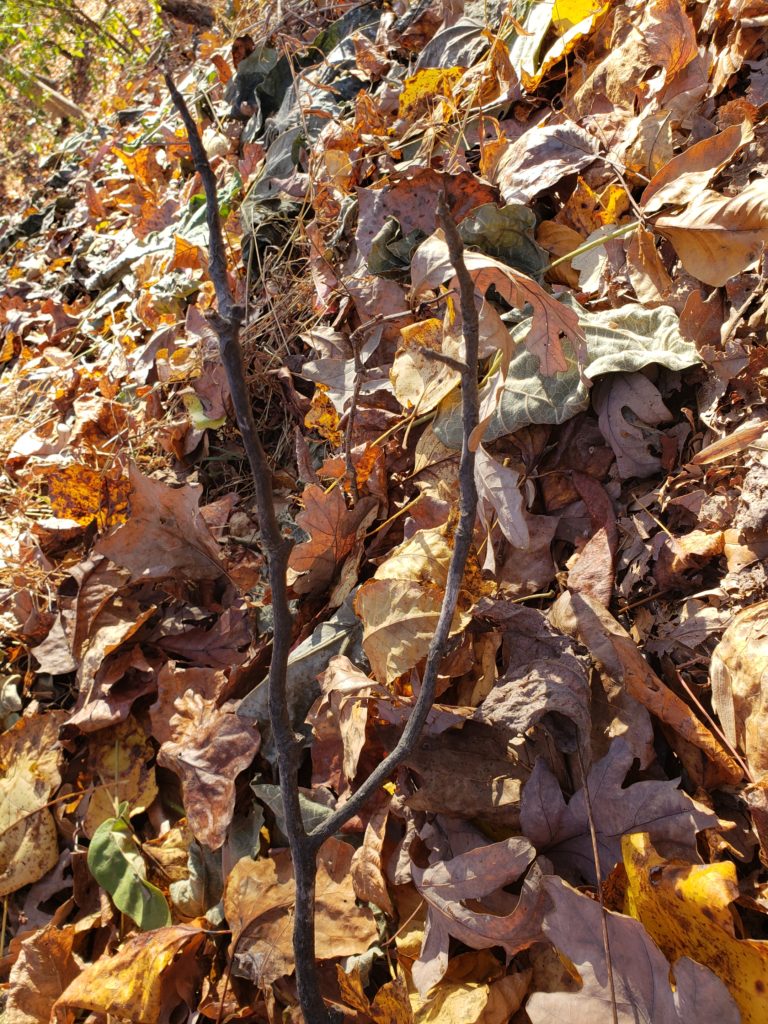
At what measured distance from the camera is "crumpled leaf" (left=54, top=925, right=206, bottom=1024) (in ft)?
4.05

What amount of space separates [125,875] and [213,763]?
332 mm

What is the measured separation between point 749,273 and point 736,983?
1.09 m

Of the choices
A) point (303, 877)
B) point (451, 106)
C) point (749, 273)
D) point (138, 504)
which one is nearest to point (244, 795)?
point (303, 877)

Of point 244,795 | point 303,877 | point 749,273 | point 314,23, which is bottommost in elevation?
point 244,795

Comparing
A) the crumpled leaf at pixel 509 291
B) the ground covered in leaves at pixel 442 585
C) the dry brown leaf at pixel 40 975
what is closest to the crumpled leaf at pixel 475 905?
the ground covered in leaves at pixel 442 585

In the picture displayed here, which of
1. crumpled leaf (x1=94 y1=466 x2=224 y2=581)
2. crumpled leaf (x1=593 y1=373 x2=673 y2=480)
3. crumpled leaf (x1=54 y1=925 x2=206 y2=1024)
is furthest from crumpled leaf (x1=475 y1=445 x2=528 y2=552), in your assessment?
crumpled leaf (x1=54 y1=925 x2=206 y2=1024)

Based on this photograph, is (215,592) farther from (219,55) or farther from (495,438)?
(219,55)

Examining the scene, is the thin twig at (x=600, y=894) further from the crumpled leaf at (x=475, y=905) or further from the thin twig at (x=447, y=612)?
the thin twig at (x=447, y=612)

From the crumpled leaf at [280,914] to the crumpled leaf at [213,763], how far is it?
0.11 metres

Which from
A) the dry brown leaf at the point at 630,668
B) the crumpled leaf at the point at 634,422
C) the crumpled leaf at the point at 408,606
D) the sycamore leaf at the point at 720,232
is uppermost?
the sycamore leaf at the point at 720,232

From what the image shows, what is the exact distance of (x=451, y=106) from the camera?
1.86 m

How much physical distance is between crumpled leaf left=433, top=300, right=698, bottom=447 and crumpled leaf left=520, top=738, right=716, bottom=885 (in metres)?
0.60

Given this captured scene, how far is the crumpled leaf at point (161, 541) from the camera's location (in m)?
1.70

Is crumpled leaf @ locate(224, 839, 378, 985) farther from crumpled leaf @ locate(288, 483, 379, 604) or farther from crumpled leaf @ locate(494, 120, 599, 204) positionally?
crumpled leaf @ locate(494, 120, 599, 204)
